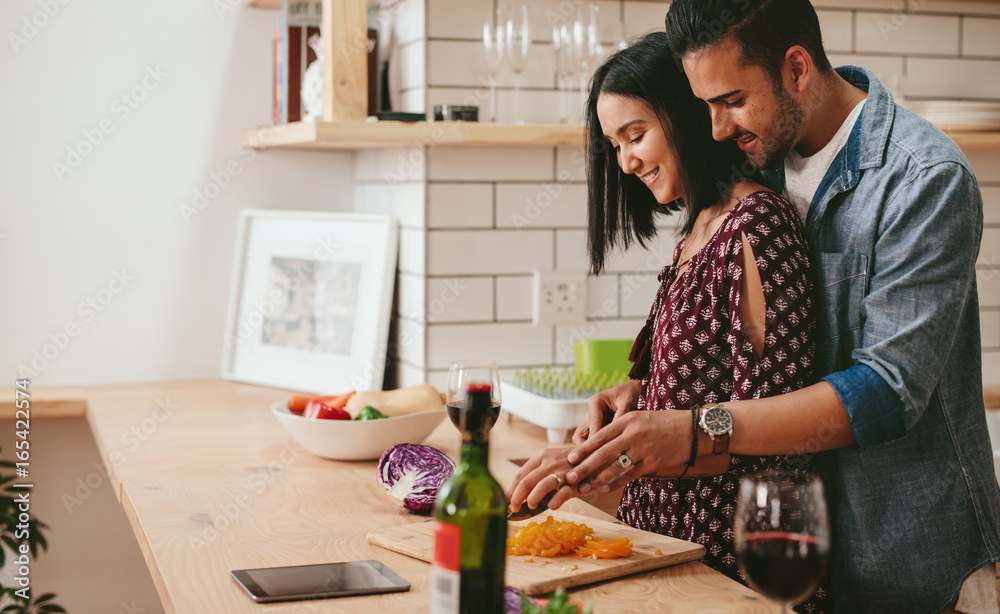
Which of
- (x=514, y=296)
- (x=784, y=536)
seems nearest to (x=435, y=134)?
(x=514, y=296)

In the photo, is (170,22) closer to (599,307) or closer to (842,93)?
(599,307)

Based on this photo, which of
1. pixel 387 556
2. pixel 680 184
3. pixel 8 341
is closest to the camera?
pixel 387 556

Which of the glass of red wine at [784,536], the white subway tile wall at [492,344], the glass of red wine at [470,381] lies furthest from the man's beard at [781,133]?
the white subway tile wall at [492,344]

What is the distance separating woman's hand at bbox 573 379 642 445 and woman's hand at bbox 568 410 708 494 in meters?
0.32

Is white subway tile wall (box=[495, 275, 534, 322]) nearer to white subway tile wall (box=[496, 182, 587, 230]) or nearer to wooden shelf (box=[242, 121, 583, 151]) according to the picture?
white subway tile wall (box=[496, 182, 587, 230])

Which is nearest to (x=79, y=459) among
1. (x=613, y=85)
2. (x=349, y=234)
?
(x=349, y=234)

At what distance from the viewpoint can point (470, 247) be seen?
2170mm

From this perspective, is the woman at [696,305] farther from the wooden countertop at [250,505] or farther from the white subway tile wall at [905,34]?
the white subway tile wall at [905,34]

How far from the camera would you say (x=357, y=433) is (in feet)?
5.50

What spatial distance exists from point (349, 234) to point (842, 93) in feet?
4.46

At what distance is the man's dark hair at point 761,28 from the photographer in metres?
1.24

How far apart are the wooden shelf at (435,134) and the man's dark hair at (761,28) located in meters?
0.78

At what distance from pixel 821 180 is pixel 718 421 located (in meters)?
0.39

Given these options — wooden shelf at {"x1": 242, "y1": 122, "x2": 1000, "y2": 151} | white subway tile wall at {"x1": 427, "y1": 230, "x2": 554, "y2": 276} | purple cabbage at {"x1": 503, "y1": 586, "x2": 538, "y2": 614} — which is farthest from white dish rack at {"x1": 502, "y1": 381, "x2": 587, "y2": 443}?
purple cabbage at {"x1": 503, "y1": 586, "x2": 538, "y2": 614}
